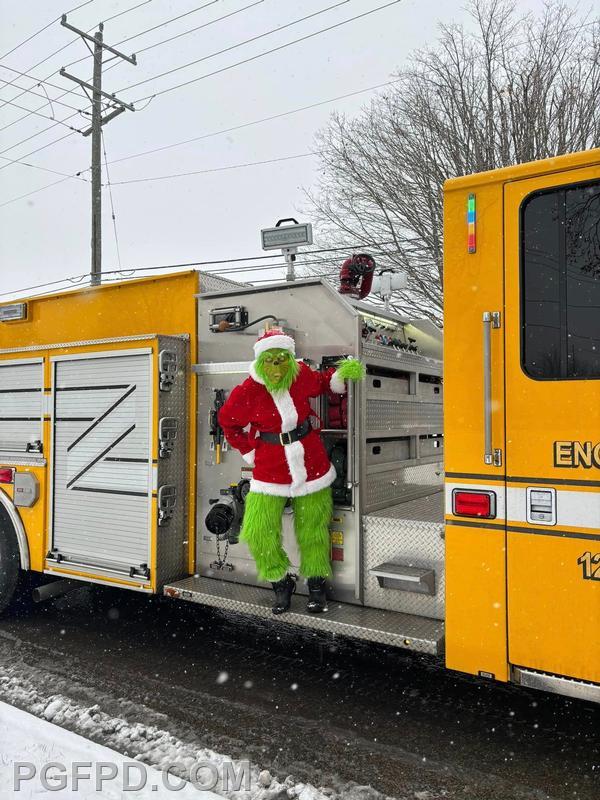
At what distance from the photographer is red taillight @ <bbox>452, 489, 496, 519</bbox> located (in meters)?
3.11

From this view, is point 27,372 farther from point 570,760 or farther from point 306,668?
point 570,760

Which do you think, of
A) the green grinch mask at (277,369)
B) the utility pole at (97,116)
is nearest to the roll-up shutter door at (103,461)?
the green grinch mask at (277,369)

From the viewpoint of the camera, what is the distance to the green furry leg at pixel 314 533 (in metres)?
4.04

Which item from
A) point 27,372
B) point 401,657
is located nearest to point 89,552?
point 27,372

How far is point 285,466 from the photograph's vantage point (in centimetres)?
411

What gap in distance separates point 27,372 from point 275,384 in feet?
7.72

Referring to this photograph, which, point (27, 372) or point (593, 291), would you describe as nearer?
point (593, 291)

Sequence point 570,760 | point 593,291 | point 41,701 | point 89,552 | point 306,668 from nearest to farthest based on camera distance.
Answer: point 593,291, point 570,760, point 41,701, point 306,668, point 89,552

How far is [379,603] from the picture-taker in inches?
157

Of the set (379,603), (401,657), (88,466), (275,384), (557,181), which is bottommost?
(401,657)

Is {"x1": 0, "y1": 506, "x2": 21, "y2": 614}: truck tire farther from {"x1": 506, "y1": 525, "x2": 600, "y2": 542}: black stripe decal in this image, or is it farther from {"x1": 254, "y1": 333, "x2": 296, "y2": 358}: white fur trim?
{"x1": 506, "y1": 525, "x2": 600, "y2": 542}: black stripe decal

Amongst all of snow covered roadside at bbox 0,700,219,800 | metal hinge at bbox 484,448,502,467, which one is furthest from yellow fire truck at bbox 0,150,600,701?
snow covered roadside at bbox 0,700,219,800

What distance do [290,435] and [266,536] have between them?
620 millimetres

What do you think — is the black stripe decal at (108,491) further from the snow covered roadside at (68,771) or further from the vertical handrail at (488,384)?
the vertical handrail at (488,384)
